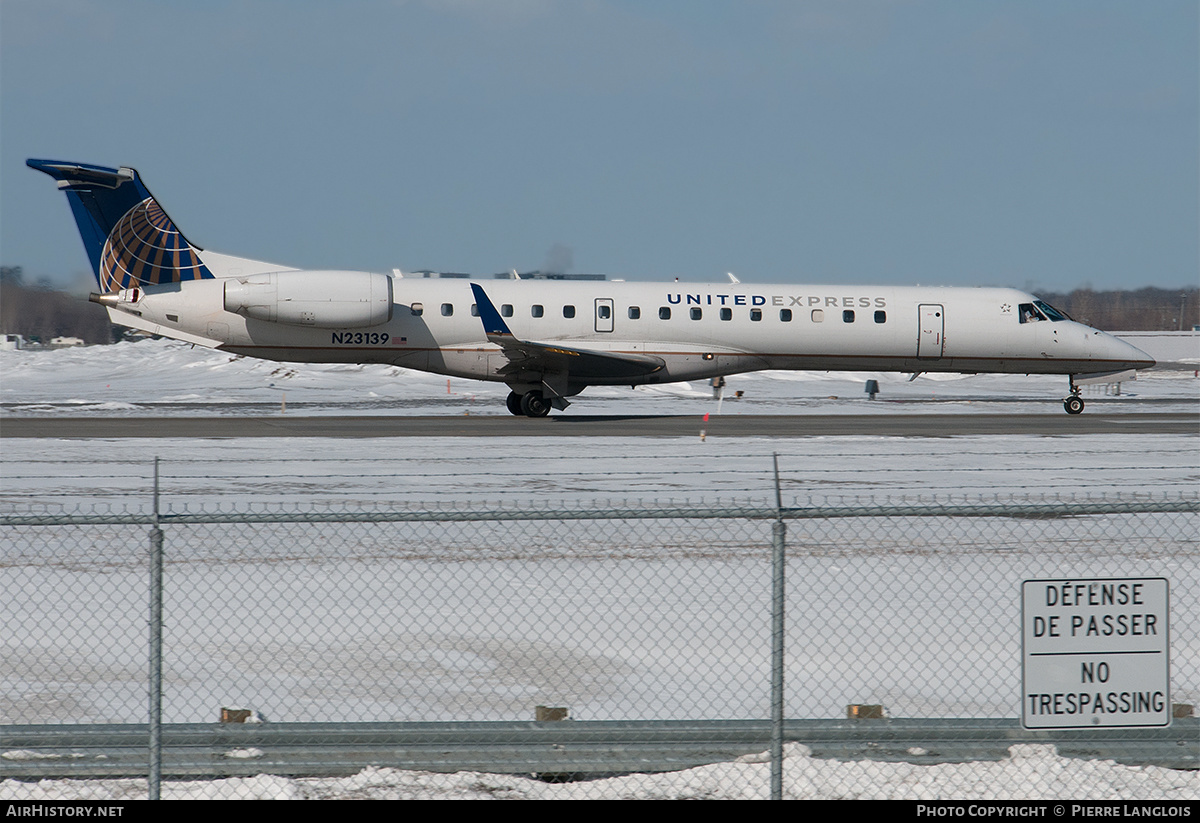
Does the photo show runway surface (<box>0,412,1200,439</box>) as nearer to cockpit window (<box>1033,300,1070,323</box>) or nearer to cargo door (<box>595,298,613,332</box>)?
cargo door (<box>595,298,613,332</box>)

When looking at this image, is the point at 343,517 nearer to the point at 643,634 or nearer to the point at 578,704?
the point at 578,704

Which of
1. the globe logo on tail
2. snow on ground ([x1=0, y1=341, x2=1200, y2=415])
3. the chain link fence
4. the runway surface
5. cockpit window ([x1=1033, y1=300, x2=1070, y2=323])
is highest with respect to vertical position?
the globe logo on tail

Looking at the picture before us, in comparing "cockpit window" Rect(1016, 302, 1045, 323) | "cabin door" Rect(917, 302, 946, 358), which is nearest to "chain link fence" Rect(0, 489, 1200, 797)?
"cabin door" Rect(917, 302, 946, 358)

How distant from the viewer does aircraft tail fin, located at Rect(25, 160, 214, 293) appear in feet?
81.8

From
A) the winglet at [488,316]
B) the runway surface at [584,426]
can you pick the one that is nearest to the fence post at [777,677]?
the runway surface at [584,426]

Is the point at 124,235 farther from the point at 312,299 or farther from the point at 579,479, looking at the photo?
the point at 579,479

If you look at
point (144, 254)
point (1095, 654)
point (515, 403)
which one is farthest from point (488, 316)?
point (1095, 654)

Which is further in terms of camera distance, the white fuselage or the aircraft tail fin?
the aircraft tail fin

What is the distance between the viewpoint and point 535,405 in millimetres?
25344

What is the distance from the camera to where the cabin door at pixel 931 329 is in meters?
26.7

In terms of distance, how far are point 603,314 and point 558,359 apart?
1738 mm

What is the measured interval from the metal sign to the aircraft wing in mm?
19111
